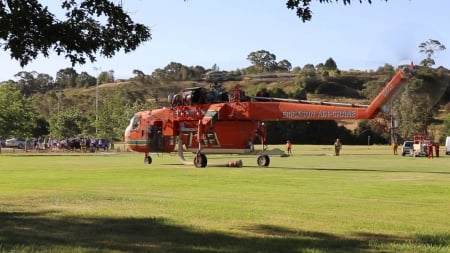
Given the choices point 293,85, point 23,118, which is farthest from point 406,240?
point 293,85

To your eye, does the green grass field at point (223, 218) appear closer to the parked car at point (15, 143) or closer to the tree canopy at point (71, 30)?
the tree canopy at point (71, 30)

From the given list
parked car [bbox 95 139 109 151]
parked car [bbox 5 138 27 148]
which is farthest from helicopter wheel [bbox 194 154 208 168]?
parked car [bbox 5 138 27 148]

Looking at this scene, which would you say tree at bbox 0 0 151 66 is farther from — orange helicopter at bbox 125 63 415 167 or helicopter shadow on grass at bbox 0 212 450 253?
orange helicopter at bbox 125 63 415 167

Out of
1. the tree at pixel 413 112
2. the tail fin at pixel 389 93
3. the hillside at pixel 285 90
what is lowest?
the tail fin at pixel 389 93

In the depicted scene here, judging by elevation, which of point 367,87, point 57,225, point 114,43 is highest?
point 367,87

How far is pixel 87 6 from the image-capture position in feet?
33.5

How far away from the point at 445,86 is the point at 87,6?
14077 cm

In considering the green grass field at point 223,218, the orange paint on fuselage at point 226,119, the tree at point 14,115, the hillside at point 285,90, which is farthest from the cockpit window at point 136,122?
the hillside at point 285,90

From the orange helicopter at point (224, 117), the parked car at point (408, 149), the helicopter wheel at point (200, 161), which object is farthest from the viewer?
the parked car at point (408, 149)

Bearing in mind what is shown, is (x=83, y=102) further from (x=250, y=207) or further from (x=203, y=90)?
(x=250, y=207)

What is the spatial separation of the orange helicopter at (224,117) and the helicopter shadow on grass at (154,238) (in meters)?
22.1

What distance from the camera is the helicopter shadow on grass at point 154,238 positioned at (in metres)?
8.45

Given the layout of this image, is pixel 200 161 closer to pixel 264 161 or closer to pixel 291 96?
pixel 264 161

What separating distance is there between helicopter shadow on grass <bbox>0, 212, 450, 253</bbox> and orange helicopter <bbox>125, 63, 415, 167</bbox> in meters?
22.1
